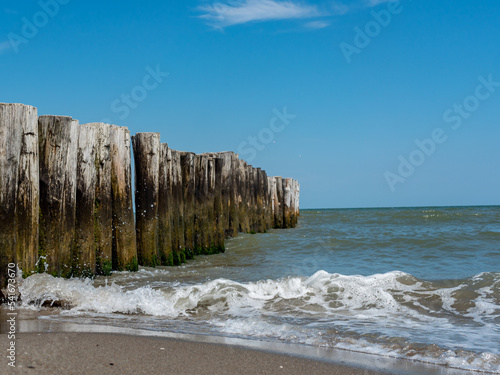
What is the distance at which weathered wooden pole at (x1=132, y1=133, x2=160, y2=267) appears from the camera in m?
7.85

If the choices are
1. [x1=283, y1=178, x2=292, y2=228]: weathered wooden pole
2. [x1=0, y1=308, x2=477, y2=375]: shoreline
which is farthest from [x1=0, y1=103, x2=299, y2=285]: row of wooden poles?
[x1=283, y1=178, x2=292, y2=228]: weathered wooden pole

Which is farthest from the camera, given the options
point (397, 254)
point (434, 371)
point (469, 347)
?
point (397, 254)

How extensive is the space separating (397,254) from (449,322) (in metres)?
6.41

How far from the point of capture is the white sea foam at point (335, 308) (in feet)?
13.7

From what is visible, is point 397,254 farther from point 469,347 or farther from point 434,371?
point 434,371

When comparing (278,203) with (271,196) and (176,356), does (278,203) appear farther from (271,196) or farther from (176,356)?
(176,356)

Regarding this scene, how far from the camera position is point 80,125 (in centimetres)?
633

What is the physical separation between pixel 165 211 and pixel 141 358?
5.18m

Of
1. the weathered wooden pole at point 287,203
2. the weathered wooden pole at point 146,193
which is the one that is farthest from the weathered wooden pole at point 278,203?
the weathered wooden pole at point 146,193

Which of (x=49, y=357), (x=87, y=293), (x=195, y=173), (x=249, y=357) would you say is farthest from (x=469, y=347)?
(x=195, y=173)

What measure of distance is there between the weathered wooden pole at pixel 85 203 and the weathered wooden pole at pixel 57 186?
0.71 ft

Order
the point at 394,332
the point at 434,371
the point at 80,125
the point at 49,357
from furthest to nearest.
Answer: the point at 80,125
the point at 394,332
the point at 434,371
the point at 49,357

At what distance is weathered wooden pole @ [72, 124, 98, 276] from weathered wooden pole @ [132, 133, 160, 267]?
1.33 m

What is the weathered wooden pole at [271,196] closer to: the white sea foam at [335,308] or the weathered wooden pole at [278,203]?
the weathered wooden pole at [278,203]
